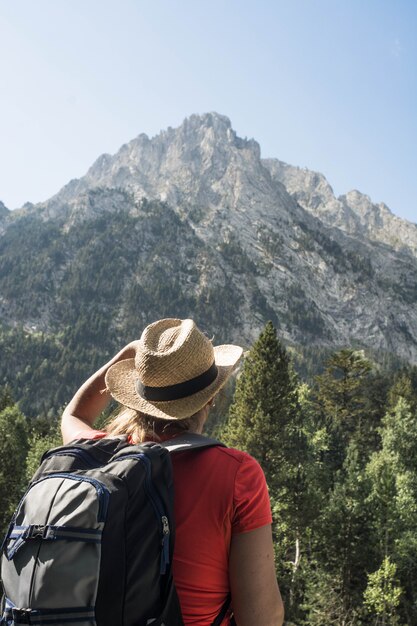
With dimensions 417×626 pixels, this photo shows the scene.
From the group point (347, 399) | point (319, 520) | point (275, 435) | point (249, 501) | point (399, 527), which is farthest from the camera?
point (347, 399)

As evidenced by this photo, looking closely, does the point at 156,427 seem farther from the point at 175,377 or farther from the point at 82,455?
the point at 82,455

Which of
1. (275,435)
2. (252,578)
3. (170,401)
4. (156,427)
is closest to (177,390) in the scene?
(170,401)

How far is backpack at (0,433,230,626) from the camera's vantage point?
2.09 meters

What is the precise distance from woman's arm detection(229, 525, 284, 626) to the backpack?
351mm

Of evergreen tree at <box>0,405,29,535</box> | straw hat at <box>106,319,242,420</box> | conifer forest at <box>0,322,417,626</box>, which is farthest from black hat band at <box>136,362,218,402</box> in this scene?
evergreen tree at <box>0,405,29,535</box>

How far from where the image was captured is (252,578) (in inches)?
96.3

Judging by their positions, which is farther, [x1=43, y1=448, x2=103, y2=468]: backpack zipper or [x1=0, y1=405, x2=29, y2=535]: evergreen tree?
[x1=0, y1=405, x2=29, y2=535]: evergreen tree

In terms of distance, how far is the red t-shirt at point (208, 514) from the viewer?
2430mm

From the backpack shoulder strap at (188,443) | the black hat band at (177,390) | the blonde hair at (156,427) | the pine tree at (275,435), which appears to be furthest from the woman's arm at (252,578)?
the pine tree at (275,435)

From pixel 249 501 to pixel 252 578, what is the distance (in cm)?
44

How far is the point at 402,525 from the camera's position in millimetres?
24547

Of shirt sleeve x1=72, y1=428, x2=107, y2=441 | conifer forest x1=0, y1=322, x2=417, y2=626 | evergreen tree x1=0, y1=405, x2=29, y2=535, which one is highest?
shirt sleeve x1=72, y1=428, x2=107, y2=441

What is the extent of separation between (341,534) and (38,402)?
496ft

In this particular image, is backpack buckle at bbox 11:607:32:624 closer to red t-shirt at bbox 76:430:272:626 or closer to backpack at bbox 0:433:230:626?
backpack at bbox 0:433:230:626
